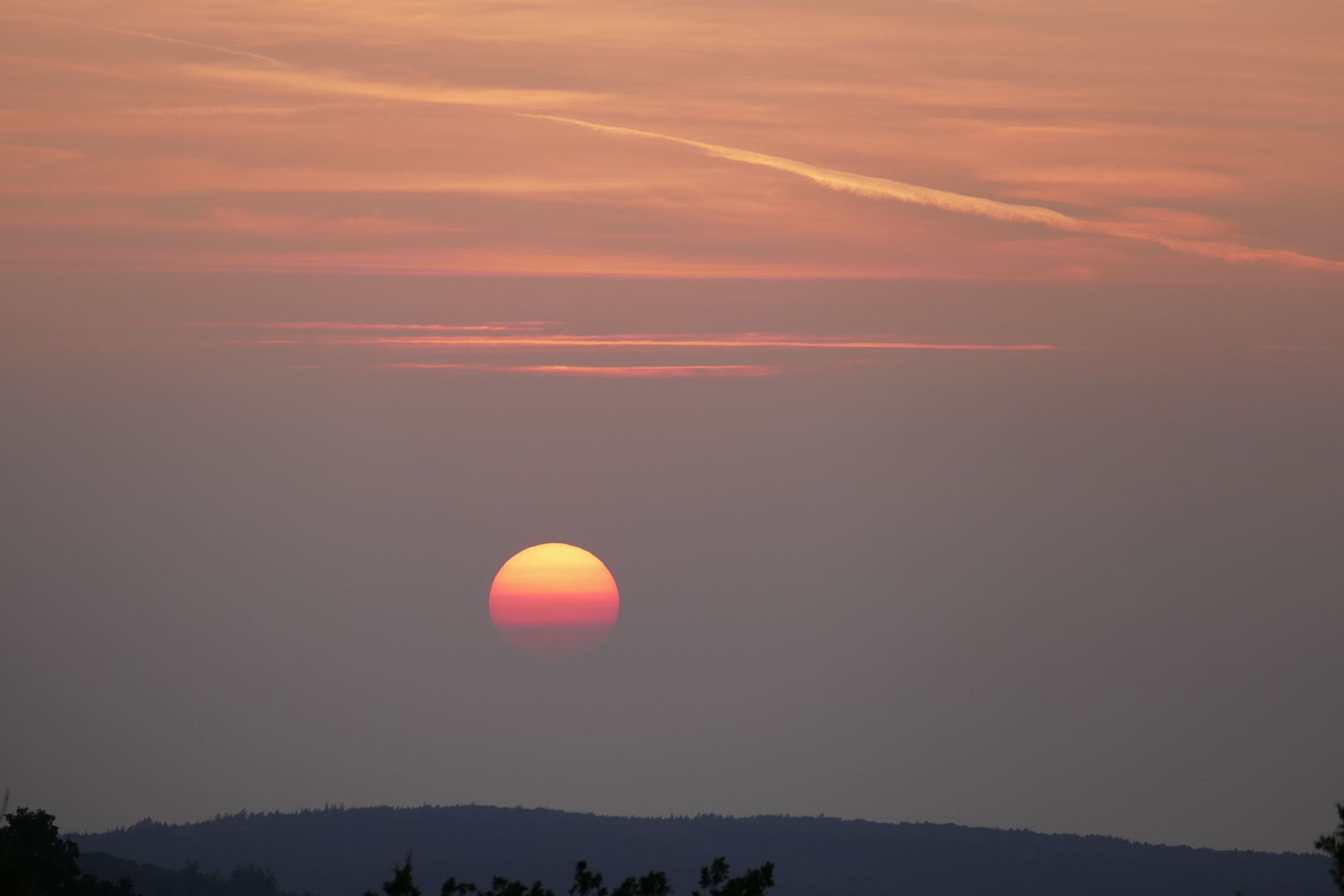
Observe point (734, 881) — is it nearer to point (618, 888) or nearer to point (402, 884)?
point (618, 888)

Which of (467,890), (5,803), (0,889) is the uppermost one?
(5,803)

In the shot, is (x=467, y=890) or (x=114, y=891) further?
(x=114, y=891)

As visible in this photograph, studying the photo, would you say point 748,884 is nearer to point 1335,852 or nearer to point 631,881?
point 631,881

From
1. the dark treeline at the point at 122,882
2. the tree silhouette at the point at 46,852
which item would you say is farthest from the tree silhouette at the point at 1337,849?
the tree silhouette at the point at 46,852

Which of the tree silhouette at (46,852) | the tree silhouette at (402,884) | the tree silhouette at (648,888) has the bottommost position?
the tree silhouette at (402,884)

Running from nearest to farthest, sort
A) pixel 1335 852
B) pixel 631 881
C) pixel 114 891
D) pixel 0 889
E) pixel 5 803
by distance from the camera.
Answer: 1. pixel 0 889
2. pixel 1335 852
3. pixel 631 881
4. pixel 5 803
5. pixel 114 891

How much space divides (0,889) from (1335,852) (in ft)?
113

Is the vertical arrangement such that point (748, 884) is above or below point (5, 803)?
below

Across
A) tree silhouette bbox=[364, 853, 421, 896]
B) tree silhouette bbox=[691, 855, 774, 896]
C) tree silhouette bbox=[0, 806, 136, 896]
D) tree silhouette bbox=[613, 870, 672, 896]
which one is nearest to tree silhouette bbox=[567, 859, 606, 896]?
tree silhouette bbox=[613, 870, 672, 896]

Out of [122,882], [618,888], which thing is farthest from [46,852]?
[618,888]

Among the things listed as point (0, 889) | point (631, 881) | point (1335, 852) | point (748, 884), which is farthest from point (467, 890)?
point (1335, 852)

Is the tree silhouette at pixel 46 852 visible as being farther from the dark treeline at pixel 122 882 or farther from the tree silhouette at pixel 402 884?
the tree silhouette at pixel 402 884

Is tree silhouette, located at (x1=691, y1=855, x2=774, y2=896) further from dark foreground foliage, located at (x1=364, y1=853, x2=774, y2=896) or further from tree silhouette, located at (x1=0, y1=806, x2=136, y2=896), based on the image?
tree silhouette, located at (x1=0, y1=806, x2=136, y2=896)

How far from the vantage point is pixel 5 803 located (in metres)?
75.4
